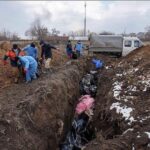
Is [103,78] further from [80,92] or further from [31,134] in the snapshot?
[31,134]

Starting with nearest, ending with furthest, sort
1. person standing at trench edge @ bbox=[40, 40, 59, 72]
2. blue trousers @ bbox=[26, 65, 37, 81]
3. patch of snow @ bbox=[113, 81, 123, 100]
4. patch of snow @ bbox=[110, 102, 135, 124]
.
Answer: patch of snow @ bbox=[110, 102, 135, 124] < patch of snow @ bbox=[113, 81, 123, 100] < blue trousers @ bbox=[26, 65, 37, 81] < person standing at trench edge @ bbox=[40, 40, 59, 72]

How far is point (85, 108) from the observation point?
13234mm

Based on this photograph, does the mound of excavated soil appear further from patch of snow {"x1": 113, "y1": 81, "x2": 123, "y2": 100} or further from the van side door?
the van side door

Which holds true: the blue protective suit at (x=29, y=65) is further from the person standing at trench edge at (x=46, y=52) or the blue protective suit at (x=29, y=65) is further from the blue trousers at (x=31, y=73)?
the person standing at trench edge at (x=46, y=52)

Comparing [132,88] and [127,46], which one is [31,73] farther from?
[127,46]

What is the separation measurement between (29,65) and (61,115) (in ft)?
9.93

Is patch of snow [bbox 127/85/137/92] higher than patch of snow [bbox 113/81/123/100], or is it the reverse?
patch of snow [bbox 127/85/137/92]

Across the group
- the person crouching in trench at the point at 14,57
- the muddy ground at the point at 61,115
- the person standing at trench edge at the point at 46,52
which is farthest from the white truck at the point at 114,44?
the person crouching in trench at the point at 14,57

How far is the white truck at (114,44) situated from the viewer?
31688 mm

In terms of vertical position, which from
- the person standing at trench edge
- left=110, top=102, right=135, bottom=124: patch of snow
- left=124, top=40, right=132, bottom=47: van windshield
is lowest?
left=110, top=102, right=135, bottom=124: patch of snow

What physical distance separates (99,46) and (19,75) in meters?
17.5

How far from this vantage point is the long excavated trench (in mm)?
8727

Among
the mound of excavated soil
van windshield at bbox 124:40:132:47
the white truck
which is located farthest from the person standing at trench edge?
van windshield at bbox 124:40:132:47

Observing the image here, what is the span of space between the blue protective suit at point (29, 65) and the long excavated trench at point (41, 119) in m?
0.80
